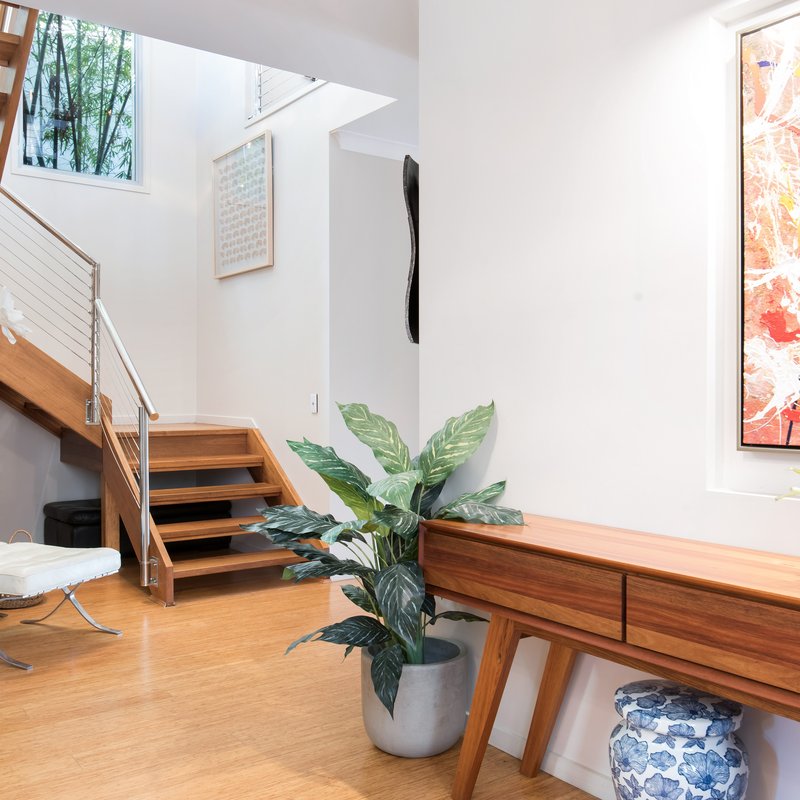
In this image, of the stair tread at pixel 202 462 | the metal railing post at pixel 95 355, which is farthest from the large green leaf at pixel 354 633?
the metal railing post at pixel 95 355

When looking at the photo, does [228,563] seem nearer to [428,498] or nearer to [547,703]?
[428,498]

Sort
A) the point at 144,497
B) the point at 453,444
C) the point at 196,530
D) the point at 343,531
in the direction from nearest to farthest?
the point at 343,531 → the point at 453,444 → the point at 144,497 → the point at 196,530

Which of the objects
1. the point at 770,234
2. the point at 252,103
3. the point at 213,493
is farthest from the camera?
the point at 252,103

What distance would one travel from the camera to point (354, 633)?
A: 8.03ft

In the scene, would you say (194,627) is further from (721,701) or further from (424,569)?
(721,701)

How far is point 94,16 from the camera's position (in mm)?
3246

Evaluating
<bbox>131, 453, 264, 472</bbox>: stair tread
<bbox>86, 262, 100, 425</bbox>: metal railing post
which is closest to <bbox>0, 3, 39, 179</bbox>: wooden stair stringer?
Result: <bbox>86, 262, 100, 425</bbox>: metal railing post

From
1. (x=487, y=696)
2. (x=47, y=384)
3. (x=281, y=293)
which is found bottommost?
(x=487, y=696)

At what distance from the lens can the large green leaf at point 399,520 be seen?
2.35 metres

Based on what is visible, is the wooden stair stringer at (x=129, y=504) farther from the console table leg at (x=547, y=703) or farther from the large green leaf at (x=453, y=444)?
the console table leg at (x=547, y=703)

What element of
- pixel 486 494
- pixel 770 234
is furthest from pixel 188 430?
pixel 770 234

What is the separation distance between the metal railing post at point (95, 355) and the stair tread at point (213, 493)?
608 millimetres

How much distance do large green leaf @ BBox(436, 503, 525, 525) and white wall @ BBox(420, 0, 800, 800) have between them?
0.22 metres

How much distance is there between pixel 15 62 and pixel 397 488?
2.83m
